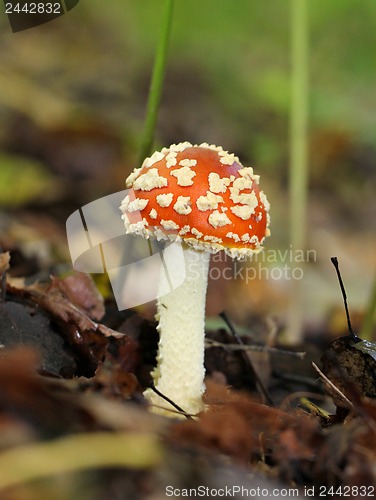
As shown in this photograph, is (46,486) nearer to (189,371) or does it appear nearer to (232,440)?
(232,440)

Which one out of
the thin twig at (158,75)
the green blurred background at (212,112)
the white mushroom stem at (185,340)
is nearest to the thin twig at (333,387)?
the white mushroom stem at (185,340)

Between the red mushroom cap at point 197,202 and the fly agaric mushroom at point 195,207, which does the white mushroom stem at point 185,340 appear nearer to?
the fly agaric mushroom at point 195,207

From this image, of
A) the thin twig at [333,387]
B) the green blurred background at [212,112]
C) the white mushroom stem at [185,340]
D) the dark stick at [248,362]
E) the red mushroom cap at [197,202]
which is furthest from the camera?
the green blurred background at [212,112]

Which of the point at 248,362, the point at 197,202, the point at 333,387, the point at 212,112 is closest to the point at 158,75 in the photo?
the point at 197,202

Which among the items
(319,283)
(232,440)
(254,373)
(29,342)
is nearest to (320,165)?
(319,283)

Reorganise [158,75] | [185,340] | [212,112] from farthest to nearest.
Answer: [212,112], [158,75], [185,340]

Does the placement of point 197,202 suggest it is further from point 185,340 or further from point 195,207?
point 185,340
